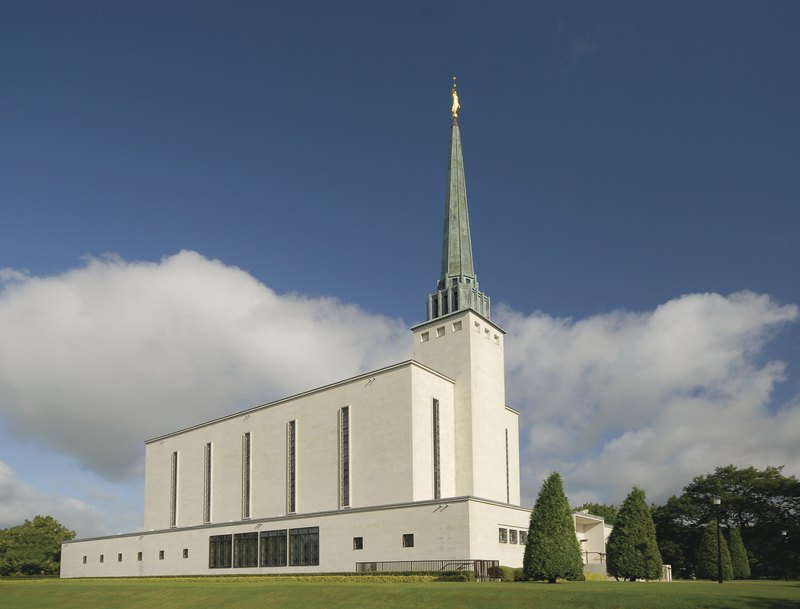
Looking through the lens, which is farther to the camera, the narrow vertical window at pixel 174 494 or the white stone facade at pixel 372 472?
the narrow vertical window at pixel 174 494

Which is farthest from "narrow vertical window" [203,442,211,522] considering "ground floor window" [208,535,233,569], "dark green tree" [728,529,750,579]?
"dark green tree" [728,529,750,579]

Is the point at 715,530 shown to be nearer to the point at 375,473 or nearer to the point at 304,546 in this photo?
the point at 375,473

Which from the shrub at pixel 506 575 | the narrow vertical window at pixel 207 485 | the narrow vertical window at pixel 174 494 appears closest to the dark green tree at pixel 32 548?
the narrow vertical window at pixel 174 494

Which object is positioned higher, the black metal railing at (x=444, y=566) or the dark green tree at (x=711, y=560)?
the black metal railing at (x=444, y=566)

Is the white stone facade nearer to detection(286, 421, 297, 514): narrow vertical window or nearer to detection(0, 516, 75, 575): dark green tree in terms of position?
detection(286, 421, 297, 514): narrow vertical window

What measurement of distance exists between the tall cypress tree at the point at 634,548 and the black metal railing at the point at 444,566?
22.9 feet

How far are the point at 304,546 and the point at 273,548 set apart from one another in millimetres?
3680

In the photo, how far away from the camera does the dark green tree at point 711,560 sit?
154ft

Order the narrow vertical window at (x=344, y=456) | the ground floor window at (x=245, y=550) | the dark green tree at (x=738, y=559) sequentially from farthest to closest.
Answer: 1. the dark green tree at (x=738, y=559)
2. the ground floor window at (x=245, y=550)
3. the narrow vertical window at (x=344, y=456)

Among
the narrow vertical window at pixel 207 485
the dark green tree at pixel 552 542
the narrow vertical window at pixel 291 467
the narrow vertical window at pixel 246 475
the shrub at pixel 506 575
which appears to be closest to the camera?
the dark green tree at pixel 552 542

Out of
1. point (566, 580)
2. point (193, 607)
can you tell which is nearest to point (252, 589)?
point (193, 607)

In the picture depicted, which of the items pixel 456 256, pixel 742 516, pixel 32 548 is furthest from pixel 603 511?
pixel 32 548

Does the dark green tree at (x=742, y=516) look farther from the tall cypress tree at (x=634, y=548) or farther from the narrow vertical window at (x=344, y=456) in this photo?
the narrow vertical window at (x=344, y=456)

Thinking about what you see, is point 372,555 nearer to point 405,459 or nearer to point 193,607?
point 405,459
